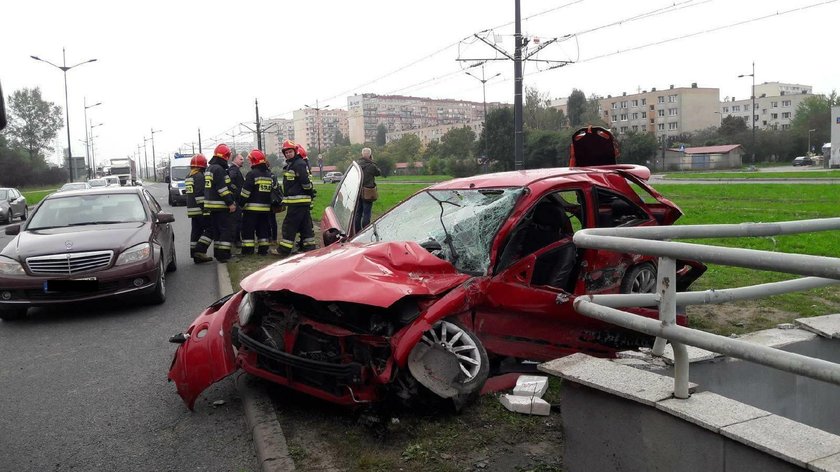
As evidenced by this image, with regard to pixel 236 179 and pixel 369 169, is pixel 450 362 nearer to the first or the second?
pixel 236 179

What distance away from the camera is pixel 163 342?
6512mm

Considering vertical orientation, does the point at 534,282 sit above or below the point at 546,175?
below

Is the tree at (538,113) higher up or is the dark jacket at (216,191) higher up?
the tree at (538,113)

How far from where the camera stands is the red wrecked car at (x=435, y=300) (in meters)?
4.07

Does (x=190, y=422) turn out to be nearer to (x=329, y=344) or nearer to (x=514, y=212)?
(x=329, y=344)

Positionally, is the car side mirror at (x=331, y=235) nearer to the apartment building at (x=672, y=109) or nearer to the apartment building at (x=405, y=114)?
the apartment building at (x=405, y=114)

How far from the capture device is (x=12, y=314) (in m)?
7.68

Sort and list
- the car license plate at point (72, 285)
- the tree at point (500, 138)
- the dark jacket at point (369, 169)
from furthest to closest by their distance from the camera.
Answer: the tree at point (500, 138)
the dark jacket at point (369, 169)
the car license plate at point (72, 285)

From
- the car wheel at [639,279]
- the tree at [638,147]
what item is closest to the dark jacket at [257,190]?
the car wheel at [639,279]

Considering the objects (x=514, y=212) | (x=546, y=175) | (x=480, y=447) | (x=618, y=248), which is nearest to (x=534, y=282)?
(x=514, y=212)

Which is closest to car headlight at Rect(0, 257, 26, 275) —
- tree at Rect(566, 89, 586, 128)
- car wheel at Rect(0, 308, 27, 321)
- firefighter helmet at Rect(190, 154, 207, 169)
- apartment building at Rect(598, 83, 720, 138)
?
car wheel at Rect(0, 308, 27, 321)

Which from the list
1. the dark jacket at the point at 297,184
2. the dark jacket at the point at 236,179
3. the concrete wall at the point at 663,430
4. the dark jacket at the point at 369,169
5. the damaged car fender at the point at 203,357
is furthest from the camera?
the dark jacket at the point at 369,169

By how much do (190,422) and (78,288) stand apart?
365cm

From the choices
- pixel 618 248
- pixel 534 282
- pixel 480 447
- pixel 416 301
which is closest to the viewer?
pixel 618 248
